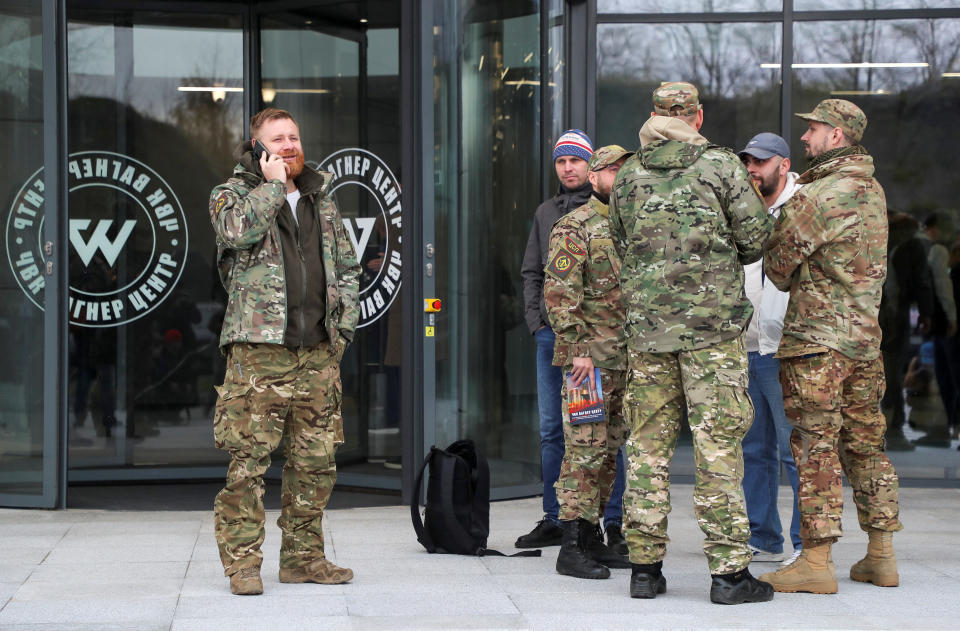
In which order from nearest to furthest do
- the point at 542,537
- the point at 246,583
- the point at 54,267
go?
the point at 246,583
the point at 542,537
the point at 54,267

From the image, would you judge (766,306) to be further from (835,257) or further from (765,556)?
(765,556)

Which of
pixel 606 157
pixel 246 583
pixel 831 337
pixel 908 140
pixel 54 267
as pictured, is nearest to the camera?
pixel 246 583

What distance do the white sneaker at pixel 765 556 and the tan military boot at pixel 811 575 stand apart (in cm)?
56

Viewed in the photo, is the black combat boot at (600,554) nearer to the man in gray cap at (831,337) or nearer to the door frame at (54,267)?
the man in gray cap at (831,337)

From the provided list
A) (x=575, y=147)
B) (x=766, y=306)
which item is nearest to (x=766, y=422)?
(x=766, y=306)

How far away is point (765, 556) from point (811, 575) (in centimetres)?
67

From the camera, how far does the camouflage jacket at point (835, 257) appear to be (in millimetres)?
4746

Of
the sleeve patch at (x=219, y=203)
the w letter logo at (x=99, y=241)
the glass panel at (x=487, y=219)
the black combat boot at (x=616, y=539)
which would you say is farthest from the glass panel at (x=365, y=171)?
the sleeve patch at (x=219, y=203)

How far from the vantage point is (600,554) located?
208 inches

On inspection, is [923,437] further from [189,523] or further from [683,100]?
[189,523]

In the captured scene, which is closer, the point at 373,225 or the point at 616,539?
the point at 616,539

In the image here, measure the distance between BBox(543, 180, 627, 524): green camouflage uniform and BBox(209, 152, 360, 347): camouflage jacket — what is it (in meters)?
0.92

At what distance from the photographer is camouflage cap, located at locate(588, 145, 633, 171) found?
5.19 meters

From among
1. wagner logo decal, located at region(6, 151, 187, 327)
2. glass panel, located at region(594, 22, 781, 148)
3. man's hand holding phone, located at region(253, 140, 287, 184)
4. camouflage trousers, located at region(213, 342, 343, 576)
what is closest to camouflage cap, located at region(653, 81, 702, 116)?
man's hand holding phone, located at region(253, 140, 287, 184)
